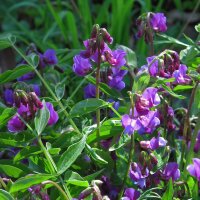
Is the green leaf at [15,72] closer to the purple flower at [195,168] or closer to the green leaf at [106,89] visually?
the green leaf at [106,89]

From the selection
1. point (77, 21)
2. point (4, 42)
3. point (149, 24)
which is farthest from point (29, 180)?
point (77, 21)

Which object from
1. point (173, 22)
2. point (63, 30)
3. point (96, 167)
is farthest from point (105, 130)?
point (173, 22)

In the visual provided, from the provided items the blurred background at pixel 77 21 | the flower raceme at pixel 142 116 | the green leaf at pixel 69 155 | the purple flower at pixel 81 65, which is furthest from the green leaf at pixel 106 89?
the blurred background at pixel 77 21

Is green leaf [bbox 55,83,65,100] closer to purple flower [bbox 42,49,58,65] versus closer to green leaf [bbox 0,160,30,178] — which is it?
green leaf [bbox 0,160,30,178]

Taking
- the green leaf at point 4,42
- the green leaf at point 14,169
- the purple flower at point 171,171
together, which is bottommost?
the purple flower at point 171,171

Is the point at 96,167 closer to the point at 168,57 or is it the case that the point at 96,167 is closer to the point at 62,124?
the point at 62,124

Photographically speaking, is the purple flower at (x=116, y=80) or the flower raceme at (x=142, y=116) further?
the purple flower at (x=116, y=80)

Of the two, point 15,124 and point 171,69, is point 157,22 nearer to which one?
point 171,69
